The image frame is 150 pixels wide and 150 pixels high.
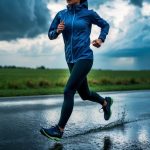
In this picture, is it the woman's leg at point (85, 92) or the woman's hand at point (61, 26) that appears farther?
the woman's leg at point (85, 92)

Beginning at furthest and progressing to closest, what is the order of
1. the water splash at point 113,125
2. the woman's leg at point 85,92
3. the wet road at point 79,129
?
the water splash at point 113,125 → the woman's leg at point 85,92 → the wet road at point 79,129

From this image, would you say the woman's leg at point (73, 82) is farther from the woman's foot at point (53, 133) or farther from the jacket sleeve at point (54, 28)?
the jacket sleeve at point (54, 28)

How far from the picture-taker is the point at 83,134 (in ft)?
23.6

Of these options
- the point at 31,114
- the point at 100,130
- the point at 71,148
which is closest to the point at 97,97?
the point at 100,130

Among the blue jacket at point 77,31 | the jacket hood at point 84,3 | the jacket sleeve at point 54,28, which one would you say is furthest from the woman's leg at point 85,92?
the jacket hood at point 84,3

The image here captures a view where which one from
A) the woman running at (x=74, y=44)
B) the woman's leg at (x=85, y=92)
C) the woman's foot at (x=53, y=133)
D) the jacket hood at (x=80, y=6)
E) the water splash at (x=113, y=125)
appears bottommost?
the water splash at (x=113, y=125)

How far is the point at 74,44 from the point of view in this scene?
6449 mm

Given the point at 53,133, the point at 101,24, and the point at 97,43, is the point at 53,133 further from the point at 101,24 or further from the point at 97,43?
the point at 101,24

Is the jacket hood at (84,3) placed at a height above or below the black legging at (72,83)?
above

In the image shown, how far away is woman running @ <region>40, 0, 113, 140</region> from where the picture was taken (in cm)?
641

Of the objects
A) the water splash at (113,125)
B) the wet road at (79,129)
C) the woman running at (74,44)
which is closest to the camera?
the wet road at (79,129)

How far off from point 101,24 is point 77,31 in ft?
1.67

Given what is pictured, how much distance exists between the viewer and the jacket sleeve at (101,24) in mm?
6659

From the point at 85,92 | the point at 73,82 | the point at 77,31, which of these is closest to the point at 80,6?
the point at 77,31
